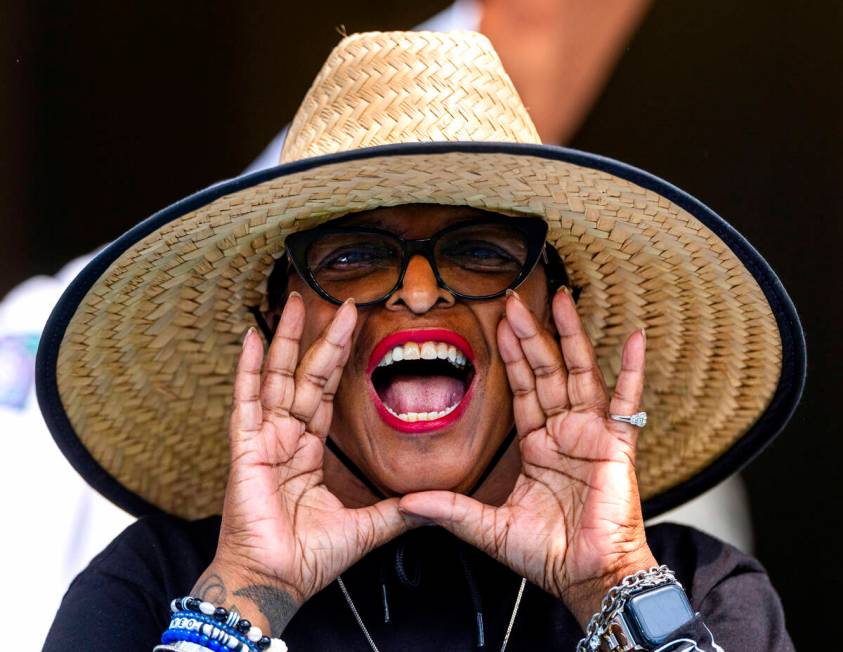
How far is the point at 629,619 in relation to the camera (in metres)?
1.63

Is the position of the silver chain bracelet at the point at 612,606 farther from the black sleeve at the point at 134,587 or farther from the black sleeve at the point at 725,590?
the black sleeve at the point at 134,587

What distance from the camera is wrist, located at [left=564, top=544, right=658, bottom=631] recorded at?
172cm

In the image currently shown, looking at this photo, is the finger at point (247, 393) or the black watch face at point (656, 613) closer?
the black watch face at point (656, 613)

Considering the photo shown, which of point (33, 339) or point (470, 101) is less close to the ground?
point (470, 101)

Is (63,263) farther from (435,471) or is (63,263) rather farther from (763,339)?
(763,339)

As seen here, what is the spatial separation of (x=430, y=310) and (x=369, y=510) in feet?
1.15

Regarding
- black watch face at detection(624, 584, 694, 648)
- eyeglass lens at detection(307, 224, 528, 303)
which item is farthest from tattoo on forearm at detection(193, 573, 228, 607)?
black watch face at detection(624, 584, 694, 648)

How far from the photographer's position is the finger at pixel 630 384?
179 centimetres

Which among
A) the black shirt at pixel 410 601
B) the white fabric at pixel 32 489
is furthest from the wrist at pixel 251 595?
the white fabric at pixel 32 489

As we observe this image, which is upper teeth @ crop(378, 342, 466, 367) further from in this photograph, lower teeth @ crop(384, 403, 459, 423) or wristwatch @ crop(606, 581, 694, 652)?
wristwatch @ crop(606, 581, 694, 652)

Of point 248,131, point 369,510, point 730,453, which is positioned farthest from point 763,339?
point 248,131

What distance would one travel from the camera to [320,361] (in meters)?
1.85

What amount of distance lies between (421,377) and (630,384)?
0.39 m

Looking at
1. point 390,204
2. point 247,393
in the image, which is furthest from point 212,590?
point 390,204
